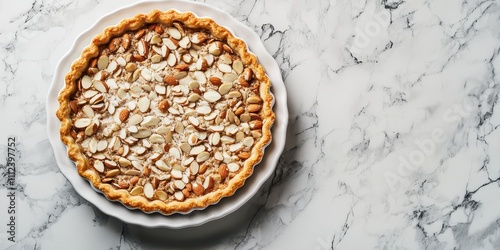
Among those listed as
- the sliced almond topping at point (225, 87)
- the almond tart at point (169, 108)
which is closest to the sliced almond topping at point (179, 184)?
the almond tart at point (169, 108)

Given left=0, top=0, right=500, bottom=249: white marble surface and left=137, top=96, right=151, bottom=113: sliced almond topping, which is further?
left=0, top=0, right=500, bottom=249: white marble surface

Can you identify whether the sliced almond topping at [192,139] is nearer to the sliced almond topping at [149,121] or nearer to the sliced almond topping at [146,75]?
the sliced almond topping at [149,121]

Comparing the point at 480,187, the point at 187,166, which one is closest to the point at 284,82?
the point at 187,166

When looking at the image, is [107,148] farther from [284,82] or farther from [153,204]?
[284,82]

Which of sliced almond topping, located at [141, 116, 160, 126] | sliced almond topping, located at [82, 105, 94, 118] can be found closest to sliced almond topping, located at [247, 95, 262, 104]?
sliced almond topping, located at [141, 116, 160, 126]

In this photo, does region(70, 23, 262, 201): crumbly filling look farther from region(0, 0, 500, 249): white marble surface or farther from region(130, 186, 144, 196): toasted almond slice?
region(0, 0, 500, 249): white marble surface

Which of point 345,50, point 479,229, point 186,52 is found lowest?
point 479,229

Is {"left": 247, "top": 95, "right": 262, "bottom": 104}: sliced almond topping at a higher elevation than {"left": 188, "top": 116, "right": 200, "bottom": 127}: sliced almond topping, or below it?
higher
